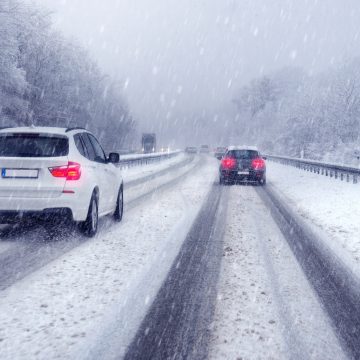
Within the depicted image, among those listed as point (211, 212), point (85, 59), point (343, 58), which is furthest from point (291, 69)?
point (211, 212)

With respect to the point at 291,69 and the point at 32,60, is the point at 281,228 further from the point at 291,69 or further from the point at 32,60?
the point at 291,69

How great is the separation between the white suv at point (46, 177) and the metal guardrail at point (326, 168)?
1379 cm

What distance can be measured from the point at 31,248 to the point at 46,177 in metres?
1.08

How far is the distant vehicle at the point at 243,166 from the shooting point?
19281 mm

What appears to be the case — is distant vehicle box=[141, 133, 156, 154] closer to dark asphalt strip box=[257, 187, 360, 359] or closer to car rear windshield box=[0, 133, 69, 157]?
dark asphalt strip box=[257, 187, 360, 359]

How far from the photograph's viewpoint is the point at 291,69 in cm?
9488

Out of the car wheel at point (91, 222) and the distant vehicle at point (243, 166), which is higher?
the distant vehicle at point (243, 166)

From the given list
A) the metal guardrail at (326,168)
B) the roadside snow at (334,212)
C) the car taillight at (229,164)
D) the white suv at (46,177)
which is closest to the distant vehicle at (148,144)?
the metal guardrail at (326,168)

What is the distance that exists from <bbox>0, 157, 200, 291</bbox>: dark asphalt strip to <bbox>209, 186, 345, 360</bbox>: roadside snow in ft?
7.64

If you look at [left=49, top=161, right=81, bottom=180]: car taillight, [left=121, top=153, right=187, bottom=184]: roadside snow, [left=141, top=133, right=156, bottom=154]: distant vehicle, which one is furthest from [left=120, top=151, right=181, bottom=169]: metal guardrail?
[left=141, top=133, right=156, bottom=154]: distant vehicle

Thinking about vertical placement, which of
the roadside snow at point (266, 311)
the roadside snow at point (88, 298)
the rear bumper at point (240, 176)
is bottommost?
the roadside snow at point (88, 298)

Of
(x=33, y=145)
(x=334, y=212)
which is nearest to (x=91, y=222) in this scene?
(x=33, y=145)

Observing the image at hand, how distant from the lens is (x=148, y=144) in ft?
217

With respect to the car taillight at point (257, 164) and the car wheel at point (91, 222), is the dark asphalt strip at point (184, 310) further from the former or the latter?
the car taillight at point (257, 164)
